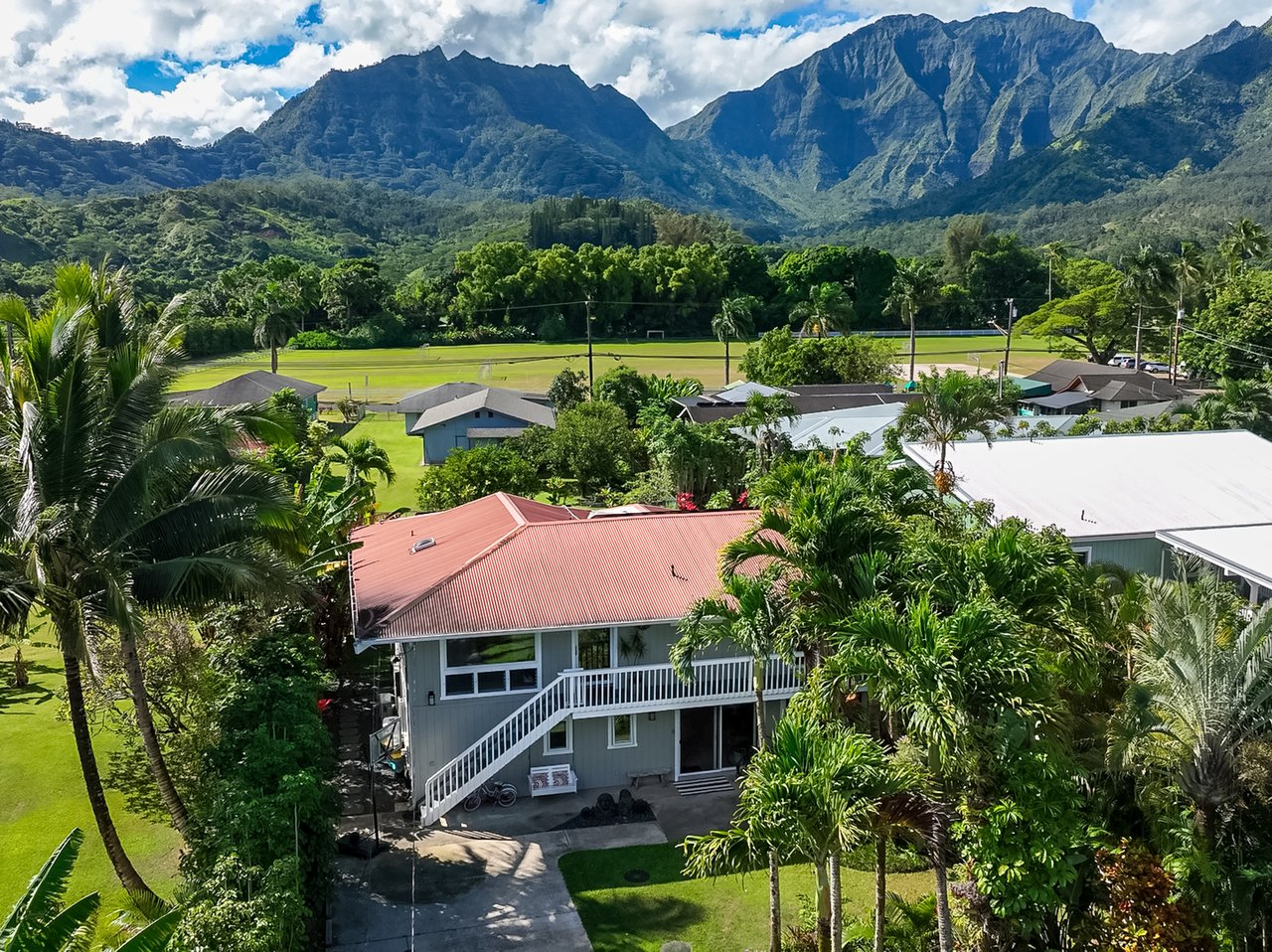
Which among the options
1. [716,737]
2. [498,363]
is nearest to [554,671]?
[716,737]

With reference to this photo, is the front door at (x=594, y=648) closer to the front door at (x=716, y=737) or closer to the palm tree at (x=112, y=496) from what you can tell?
the front door at (x=716, y=737)

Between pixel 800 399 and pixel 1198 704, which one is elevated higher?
pixel 800 399

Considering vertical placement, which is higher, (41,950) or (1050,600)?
(1050,600)

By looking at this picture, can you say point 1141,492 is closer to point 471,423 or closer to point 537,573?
point 537,573

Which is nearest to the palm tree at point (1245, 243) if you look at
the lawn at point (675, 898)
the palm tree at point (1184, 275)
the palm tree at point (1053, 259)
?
the palm tree at point (1184, 275)

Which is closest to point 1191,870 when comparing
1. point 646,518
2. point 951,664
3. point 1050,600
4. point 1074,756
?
point 1074,756

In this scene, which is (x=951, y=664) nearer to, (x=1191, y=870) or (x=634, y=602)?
(x=1191, y=870)
